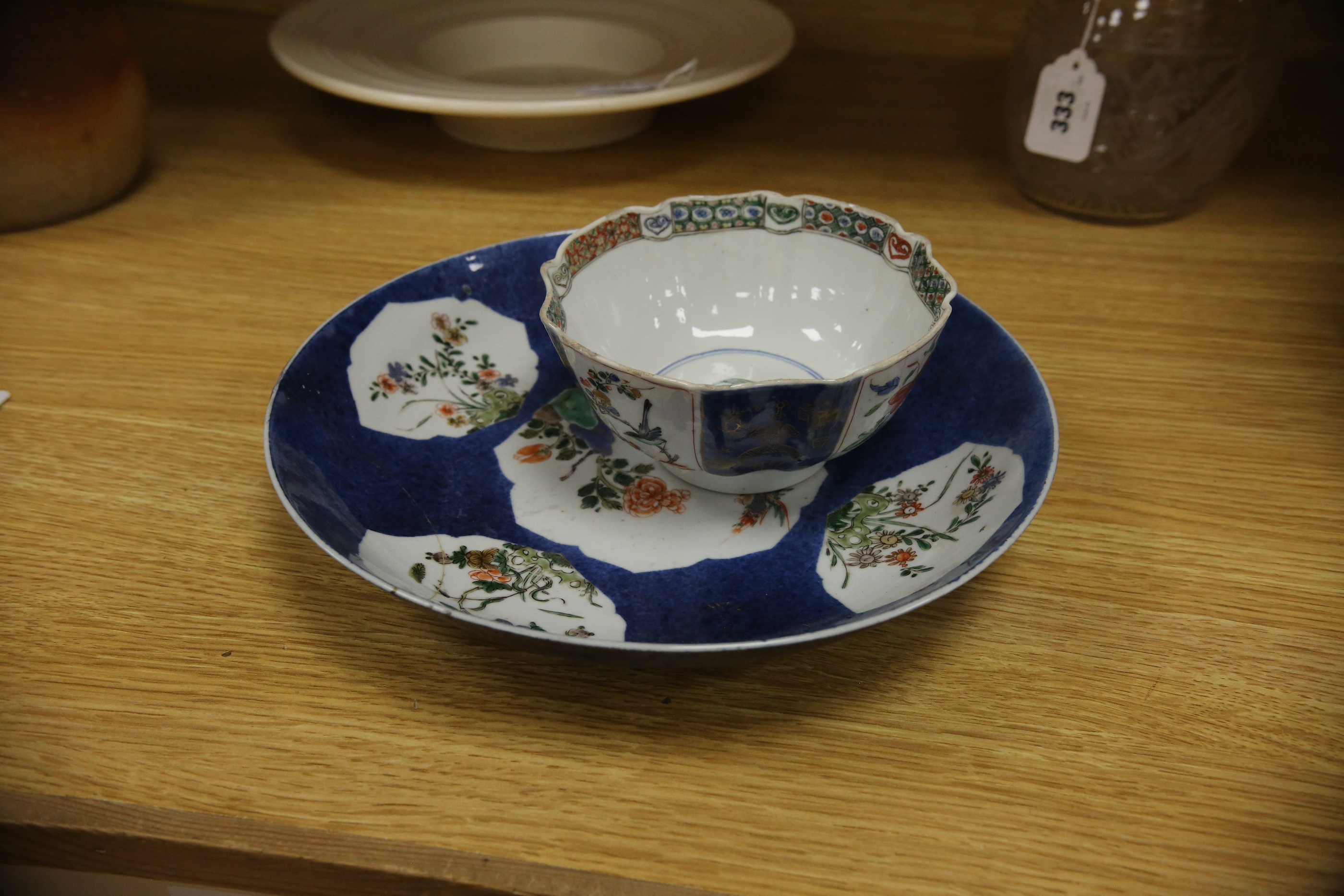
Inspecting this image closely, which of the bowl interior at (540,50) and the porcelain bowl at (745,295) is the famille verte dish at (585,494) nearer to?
the porcelain bowl at (745,295)

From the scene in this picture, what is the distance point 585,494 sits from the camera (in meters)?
0.54

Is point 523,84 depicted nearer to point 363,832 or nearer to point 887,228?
point 887,228

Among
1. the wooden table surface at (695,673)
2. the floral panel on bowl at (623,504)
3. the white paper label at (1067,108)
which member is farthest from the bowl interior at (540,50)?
the floral panel on bowl at (623,504)

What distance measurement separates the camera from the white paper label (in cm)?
74

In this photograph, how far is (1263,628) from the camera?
1.62 ft

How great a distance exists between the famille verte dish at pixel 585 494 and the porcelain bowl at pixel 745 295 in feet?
0.12

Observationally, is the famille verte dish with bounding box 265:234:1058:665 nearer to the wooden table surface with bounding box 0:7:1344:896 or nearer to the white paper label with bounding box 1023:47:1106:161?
the wooden table surface with bounding box 0:7:1344:896

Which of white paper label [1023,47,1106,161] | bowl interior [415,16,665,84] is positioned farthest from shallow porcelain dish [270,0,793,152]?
white paper label [1023,47,1106,161]

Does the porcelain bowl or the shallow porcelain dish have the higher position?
the shallow porcelain dish

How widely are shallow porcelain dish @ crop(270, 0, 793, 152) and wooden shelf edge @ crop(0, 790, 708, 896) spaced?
0.55m

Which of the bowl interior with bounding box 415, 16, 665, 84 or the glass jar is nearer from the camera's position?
the glass jar

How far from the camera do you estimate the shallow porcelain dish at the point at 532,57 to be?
78 cm

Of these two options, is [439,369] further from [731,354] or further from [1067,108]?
[1067,108]

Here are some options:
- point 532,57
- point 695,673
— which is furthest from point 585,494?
point 532,57
